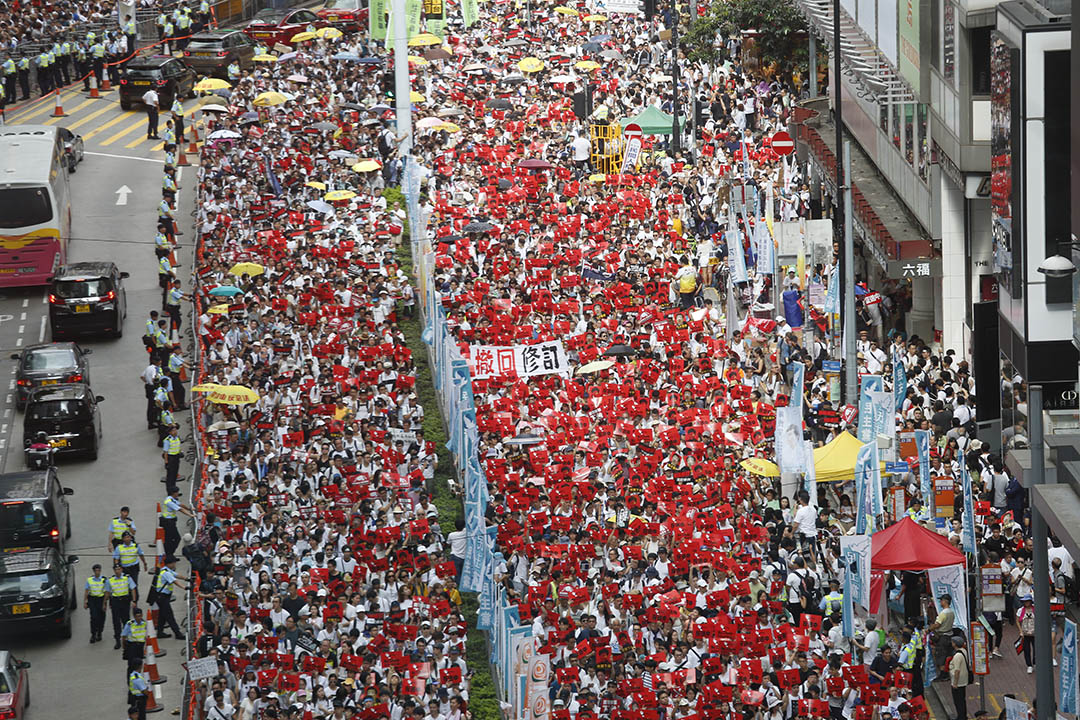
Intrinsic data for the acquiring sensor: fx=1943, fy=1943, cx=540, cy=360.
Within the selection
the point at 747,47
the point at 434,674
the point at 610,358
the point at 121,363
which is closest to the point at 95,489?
the point at 121,363

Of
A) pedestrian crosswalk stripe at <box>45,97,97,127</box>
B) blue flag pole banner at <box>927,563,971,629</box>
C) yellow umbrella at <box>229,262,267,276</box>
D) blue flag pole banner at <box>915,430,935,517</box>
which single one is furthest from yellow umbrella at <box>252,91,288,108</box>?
blue flag pole banner at <box>927,563,971,629</box>

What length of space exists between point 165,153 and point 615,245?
1947 cm

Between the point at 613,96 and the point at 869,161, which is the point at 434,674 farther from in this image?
the point at 613,96

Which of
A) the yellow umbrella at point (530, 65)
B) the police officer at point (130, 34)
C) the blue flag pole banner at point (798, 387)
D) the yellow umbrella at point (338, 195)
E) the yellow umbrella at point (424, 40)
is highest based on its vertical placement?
the police officer at point (130, 34)

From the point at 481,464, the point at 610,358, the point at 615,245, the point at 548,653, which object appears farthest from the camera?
the point at 615,245

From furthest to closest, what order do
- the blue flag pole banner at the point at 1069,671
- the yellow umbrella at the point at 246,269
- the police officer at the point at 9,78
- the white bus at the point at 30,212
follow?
the police officer at the point at 9,78 < the white bus at the point at 30,212 < the yellow umbrella at the point at 246,269 < the blue flag pole banner at the point at 1069,671

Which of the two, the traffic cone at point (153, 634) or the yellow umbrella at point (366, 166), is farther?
the yellow umbrella at point (366, 166)

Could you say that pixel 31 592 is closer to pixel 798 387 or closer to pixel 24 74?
pixel 798 387

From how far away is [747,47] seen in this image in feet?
198

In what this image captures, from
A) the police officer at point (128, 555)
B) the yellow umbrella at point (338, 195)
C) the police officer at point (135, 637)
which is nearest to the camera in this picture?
the police officer at point (135, 637)

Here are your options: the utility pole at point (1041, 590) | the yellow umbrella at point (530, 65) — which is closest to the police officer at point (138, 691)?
the utility pole at point (1041, 590)

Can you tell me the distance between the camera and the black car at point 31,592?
98.5 ft

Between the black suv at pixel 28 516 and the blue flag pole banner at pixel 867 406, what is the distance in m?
13.1

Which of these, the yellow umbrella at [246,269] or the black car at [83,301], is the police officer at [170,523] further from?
the black car at [83,301]
